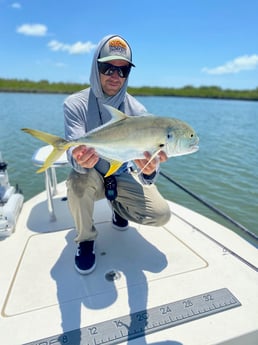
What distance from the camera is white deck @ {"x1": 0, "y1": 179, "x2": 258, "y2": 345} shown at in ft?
5.43

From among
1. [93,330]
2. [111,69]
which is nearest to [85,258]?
[93,330]

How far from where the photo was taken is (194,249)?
2494mm

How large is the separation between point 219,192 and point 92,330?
5.33 meters

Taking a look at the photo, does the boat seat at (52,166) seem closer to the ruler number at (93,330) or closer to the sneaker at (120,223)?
the sneaker at (120,223)

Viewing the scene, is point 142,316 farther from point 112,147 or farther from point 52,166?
point 52,166

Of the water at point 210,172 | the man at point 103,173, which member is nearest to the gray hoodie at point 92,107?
the man at point 103,173

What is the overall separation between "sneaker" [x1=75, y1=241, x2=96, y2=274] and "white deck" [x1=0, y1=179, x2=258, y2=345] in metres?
0.05

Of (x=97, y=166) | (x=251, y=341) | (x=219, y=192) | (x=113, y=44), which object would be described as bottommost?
(x=219, y=192)

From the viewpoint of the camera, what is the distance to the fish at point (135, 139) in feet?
5.53

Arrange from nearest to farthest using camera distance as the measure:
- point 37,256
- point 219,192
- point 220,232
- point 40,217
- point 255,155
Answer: point 37,256 < point 220,232 < point 40,217 < point 219,192 < point 255,155

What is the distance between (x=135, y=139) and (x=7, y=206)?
6.06ft

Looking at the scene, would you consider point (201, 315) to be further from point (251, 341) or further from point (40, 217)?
point (40, 217)

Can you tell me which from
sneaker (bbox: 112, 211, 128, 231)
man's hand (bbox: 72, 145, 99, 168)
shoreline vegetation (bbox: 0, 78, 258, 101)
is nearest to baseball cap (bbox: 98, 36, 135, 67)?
man's hand (bbox: 72, 145, 99, 168)

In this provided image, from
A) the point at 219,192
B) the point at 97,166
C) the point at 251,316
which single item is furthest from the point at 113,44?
the point at 219,192
